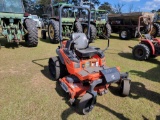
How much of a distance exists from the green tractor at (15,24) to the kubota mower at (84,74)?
11.3 feet

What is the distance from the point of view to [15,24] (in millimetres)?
7324

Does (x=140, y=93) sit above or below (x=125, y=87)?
below

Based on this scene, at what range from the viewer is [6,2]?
724cm

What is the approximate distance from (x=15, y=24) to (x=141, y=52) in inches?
215

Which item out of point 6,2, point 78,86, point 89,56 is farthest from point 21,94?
point 6,2

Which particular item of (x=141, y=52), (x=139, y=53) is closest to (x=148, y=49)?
(x=141, y=52)

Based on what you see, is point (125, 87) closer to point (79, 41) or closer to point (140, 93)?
point (140, 93)

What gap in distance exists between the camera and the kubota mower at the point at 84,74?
2.90 meters

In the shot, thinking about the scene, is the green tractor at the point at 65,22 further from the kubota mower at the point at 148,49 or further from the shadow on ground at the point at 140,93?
the shadow on ground at the point at 140,93

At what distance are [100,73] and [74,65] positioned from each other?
0.59 metres

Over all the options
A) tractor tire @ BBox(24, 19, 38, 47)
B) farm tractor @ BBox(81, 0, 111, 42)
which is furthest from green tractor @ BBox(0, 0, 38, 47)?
farm tractor @ BBox(81, 0, 111, 42)

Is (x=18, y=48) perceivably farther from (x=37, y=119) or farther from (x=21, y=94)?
(x=37, y=119)

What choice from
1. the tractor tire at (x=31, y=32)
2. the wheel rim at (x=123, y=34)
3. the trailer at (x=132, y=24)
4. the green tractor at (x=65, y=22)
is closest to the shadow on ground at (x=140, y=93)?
the tractor tire at (x=31, y=32)

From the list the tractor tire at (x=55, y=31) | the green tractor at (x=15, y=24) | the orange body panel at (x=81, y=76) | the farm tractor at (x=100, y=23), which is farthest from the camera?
the farm tractor at (x=100, y=23)
